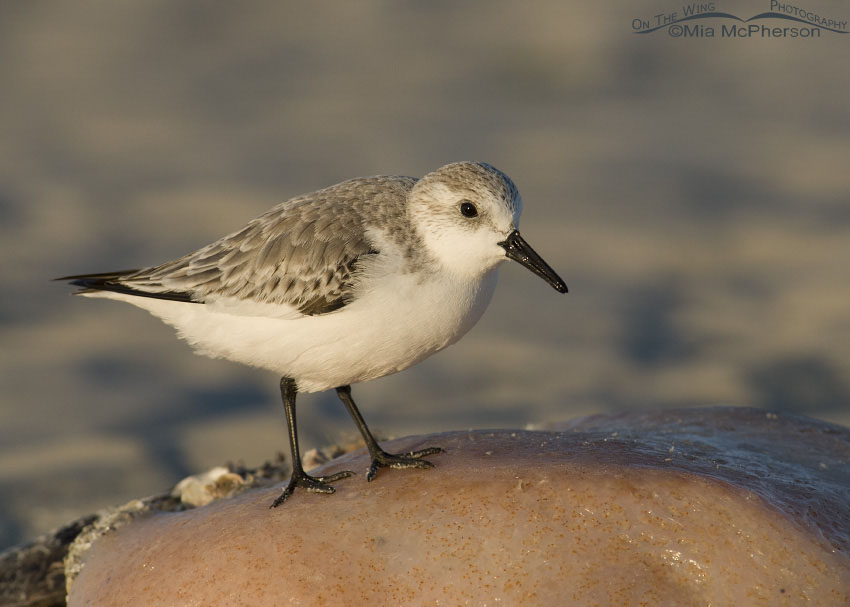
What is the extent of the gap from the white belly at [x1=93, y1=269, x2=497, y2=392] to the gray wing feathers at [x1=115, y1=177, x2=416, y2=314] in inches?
4.5

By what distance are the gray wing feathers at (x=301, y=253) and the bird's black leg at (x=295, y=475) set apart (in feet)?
1.54

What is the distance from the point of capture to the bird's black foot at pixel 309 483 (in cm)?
476

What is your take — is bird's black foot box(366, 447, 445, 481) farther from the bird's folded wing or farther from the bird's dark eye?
the bird's dark eye

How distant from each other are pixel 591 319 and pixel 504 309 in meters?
0.86

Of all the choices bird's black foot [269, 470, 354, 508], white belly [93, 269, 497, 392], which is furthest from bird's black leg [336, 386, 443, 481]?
white belly [93, 269, 497, 392]

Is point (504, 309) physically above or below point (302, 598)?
below

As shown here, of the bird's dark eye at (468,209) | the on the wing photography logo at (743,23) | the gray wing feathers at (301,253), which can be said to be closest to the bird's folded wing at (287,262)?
the gray wing feathers at (301,253)

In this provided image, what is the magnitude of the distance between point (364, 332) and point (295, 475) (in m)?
0.79

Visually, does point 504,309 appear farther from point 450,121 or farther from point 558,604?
point 558,604

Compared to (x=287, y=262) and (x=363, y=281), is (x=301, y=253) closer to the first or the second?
(x=287, y=262)

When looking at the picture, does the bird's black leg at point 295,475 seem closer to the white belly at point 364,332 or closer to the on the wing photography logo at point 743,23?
the white belly at point 364,332

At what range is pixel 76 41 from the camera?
51.0 feet

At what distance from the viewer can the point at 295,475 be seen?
16.0ft

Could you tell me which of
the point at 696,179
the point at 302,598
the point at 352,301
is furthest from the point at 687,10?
the point at 302,598
